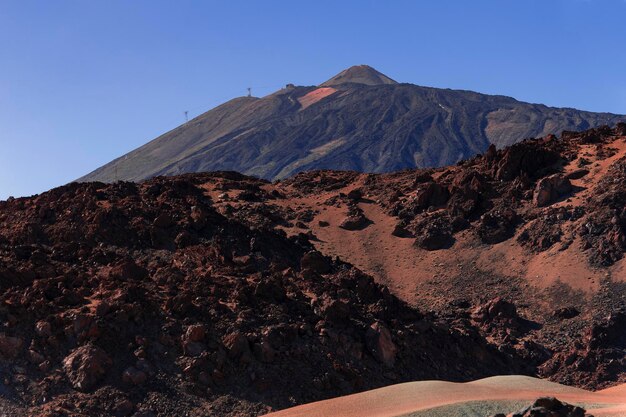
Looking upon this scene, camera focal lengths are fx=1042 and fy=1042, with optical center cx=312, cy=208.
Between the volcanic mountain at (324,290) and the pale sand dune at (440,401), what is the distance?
0.26ft

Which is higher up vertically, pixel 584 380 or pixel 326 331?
pixel 326 331

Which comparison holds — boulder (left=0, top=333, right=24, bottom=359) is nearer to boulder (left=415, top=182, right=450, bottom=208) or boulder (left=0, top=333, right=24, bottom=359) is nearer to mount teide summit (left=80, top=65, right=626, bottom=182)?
boulder (left=415, top=182, right=450, bottom=208)

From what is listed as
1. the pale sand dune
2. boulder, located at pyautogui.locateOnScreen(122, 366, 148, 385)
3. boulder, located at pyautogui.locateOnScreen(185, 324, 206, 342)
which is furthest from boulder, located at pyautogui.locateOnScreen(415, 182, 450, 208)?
boulder, located at pyautogui.locateOnScreen(122, 366, 148, 385)

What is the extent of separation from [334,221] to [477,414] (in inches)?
846

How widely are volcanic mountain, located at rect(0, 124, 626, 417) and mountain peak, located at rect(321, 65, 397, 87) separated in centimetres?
10491

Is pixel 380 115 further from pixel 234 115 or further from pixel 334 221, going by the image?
pixel 334 221

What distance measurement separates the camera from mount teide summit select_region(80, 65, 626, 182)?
342ft

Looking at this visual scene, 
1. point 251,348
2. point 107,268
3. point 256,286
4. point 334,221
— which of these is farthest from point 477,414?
point 334,221

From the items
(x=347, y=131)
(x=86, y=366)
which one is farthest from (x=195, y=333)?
(x=347, y=131)

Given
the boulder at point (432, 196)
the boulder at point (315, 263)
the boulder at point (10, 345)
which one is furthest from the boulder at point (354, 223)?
the boulder at point (10, 345)

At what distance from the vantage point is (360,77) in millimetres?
152375

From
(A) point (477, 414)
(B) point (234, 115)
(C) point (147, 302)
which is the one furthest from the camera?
(B) point (234, 115)

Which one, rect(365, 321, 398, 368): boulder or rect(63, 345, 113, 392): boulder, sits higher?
rect(63, 345, 113, 392): boulder

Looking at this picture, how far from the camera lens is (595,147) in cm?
4141
